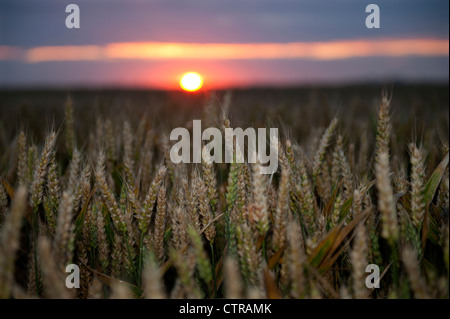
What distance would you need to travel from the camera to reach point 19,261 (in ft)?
7.40

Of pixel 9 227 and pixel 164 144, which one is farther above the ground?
pixel 164 144

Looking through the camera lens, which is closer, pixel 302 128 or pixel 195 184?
pixel 195 184

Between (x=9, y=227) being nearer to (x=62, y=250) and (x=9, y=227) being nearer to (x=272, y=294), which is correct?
(x=62, y=250)

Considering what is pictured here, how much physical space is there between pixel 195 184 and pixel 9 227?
2.48 feet

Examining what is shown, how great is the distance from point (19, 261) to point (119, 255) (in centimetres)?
92

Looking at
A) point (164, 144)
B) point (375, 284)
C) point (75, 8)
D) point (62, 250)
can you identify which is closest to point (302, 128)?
point (164, 144)

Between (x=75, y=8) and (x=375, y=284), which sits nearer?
(x=375, y=284)

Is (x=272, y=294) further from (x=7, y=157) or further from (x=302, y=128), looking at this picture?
(x=302, y=128)

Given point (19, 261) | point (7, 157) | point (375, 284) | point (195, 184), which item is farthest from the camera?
point (7, 157)
